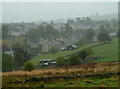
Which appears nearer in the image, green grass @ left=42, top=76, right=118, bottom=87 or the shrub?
green grass @ left=42, top=76, right=118, bottom=87

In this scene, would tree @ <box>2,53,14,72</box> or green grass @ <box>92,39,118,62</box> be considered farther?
green grass @ <box>92,39,118,62</box>

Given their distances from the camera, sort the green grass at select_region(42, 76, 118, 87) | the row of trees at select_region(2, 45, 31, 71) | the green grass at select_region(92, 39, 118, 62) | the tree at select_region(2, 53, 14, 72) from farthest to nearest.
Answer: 1. the green grass at select_region(92, 39, 118, 62)
2. the row of trees at select_region(2, 45, 31, 71)
3. the tree at select_region(2, 53, 14, 72)
4. the green grass at select_region(42, 76, 118, 87)

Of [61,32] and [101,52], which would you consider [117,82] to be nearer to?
[101,52]

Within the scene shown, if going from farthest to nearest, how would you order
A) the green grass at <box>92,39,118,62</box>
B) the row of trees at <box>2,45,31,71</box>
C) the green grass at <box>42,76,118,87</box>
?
the green grass at <box>92,39,118,62</box>, the row of trees at <box>2,45,31,71</box>, the green grass at <box>42,76,118,87</box>

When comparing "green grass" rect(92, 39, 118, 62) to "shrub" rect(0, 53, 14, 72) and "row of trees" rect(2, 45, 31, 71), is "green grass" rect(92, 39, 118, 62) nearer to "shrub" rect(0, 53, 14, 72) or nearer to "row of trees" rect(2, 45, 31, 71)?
"row of trees" rect(2, 45, 31, 71)

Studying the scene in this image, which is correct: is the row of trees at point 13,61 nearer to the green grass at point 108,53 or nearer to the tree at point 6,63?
the tree at point 6,63

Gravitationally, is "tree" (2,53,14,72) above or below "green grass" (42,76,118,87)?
below

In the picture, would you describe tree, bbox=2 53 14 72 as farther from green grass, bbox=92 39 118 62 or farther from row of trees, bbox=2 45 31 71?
green grass, bbox=92 39 118 62

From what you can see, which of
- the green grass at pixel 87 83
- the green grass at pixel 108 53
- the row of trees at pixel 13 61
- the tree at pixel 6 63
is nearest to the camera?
the green grass at pixel 87 83

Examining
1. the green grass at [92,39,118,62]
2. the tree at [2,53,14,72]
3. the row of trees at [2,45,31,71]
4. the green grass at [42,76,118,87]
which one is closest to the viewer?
the green grass at [42,76,118,87]

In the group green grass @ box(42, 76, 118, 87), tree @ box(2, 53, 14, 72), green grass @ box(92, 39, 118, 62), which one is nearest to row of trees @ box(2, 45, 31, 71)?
tree @ box(2, 53, 14, 72)

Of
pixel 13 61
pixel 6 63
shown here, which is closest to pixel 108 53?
pixel 13 61

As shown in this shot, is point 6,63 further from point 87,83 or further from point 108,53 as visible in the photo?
point 87,83

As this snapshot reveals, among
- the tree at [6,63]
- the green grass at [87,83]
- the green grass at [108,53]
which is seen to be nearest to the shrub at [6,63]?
the tree at [6,63]
